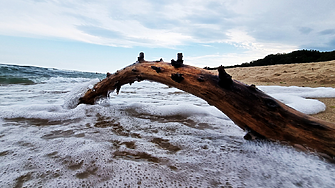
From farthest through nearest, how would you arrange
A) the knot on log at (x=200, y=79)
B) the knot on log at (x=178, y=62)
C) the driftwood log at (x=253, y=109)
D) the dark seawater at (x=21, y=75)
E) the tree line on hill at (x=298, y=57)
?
the tree line on hill at (x=298, y=57) < the dark seawater at (x=21, y=75) < the knot on log at (x=178, y=62) < the knot on log at (x=200, y=79) < the driftwood log at (x=253, y=109)

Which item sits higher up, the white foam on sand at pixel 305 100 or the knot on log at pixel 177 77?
the knot on log at pixel 177 77

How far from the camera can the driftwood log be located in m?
1.62

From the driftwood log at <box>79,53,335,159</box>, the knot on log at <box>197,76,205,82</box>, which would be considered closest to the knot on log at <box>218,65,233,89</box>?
the driftwood log at <box>79,53,335,159</box>

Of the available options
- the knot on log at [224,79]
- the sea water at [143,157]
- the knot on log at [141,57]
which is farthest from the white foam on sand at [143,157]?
the knot on log at [141,57]

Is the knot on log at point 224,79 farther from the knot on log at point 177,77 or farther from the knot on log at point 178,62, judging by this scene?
the knot on log at point 178,62

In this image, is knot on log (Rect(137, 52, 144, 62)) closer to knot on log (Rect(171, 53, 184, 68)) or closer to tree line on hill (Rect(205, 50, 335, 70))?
knot on log (Rect(171, 53, 184, 68))

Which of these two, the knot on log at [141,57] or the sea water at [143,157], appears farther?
the knot on log at [141,57]

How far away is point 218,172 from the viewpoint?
1400 mm

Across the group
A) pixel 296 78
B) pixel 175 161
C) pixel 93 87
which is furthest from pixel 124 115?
pixel 296 78

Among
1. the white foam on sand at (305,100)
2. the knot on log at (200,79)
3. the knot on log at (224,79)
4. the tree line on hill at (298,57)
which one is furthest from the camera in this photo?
the tree line on hill at (298,57)

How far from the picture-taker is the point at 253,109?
182cm

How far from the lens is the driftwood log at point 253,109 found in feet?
5.32

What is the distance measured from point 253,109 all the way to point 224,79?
426 mm

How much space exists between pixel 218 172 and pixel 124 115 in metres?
2.09
